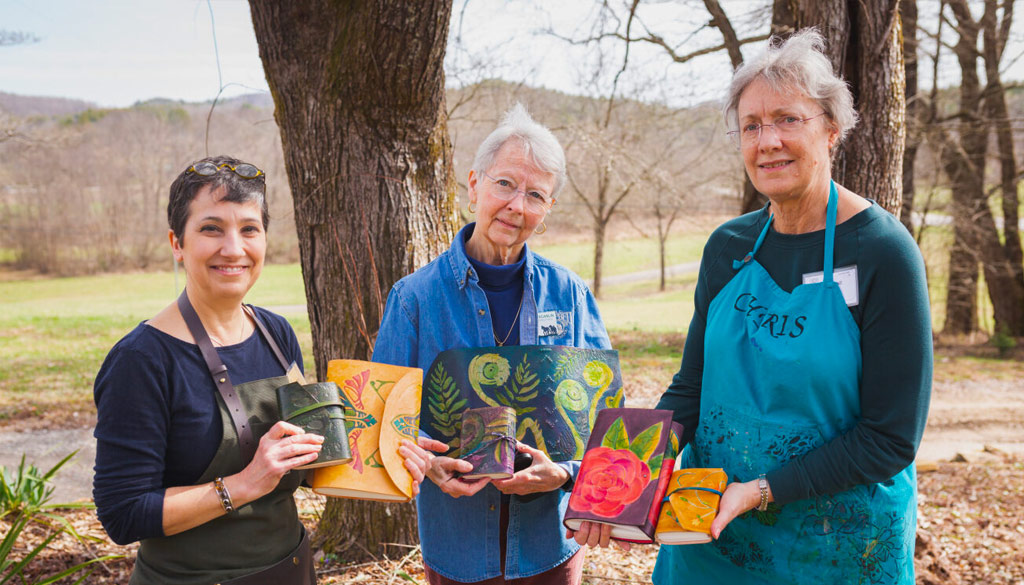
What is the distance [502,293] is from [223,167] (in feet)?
3.18

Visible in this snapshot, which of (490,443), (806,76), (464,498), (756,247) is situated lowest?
(464,498)

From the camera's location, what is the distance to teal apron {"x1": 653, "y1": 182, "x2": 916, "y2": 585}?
68.0 inches

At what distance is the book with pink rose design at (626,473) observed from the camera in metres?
1.75

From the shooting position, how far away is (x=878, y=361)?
1.66 metres

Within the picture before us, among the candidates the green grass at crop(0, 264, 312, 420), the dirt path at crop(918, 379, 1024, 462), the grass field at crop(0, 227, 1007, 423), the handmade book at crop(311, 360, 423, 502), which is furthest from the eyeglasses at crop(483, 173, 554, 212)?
the dirt path at crop(918, 379, 1024, 462)

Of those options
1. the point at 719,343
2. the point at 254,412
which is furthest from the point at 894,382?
the point at 254,412

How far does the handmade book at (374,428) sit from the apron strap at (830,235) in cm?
118

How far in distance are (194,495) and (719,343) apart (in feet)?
4.91

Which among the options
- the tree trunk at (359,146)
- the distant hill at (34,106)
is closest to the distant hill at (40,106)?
the distant hill at (34,106)

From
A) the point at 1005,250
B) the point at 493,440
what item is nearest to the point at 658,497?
the point at 493,440

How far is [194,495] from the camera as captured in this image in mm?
1730

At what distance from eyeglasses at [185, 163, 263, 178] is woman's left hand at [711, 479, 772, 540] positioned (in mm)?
1614

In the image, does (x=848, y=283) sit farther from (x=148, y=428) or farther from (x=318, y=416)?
(x=148, y=428)

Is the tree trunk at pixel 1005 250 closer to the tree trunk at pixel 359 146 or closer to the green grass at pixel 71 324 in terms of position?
the green grass at pixel 71 324
